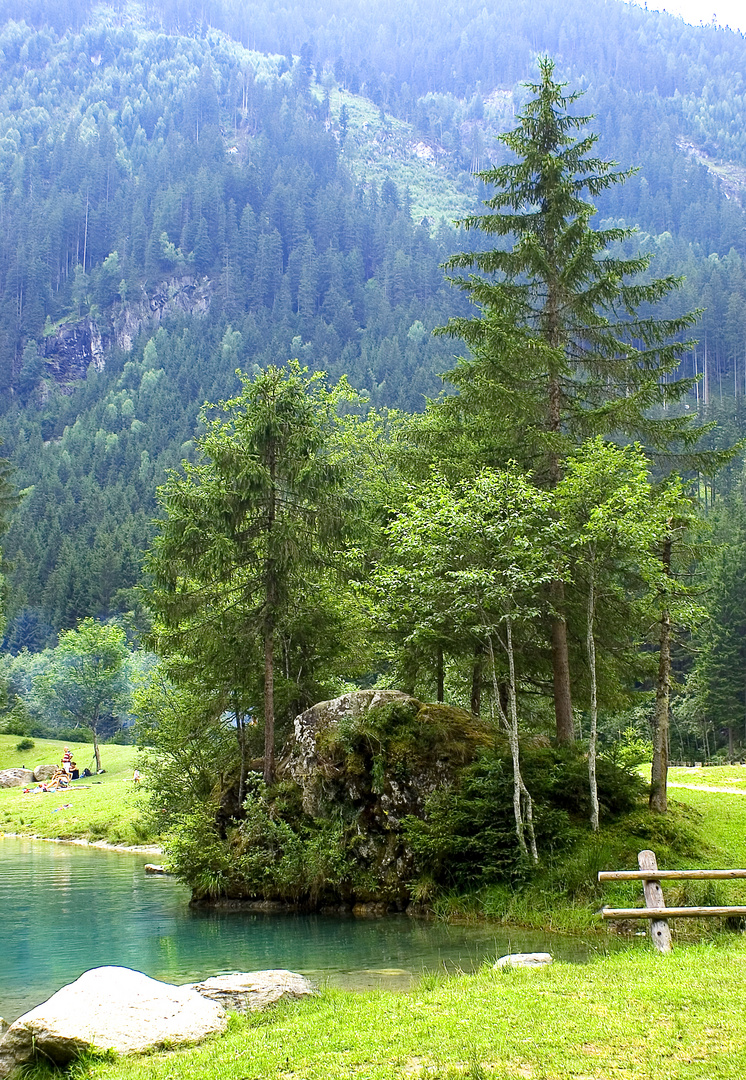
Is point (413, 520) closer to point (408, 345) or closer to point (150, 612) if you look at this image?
point (150, 612)

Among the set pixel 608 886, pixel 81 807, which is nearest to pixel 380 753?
pixel 608 886

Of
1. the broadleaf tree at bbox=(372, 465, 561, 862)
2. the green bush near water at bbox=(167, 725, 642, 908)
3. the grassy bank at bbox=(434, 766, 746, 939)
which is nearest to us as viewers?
the grassy bank at bbox=(434, 766, 746, 939)

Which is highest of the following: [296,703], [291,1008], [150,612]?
[150,612]

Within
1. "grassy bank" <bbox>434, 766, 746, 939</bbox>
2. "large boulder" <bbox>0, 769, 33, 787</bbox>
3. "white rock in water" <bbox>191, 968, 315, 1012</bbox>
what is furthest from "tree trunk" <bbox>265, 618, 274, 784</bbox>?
"large boulder" <bbox>0, 769, 33, 787</bbox>

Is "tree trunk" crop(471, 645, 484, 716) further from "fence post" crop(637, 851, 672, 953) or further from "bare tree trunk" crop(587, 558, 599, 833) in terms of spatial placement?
"fence post" crop(637, 851, 672, 953)

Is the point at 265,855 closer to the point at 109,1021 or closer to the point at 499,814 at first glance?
the point at 499,814

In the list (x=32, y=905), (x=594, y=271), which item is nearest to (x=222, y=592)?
(x=32, y=905)

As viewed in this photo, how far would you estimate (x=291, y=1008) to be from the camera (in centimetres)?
1015

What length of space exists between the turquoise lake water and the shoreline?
1043cm

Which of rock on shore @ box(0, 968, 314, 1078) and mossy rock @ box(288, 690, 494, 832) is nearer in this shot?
rock on shore @ box(0, 968, 314, 1078)

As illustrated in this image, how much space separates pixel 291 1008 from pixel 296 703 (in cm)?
1537

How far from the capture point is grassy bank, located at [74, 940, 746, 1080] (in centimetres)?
687

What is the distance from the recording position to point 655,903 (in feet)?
40.1

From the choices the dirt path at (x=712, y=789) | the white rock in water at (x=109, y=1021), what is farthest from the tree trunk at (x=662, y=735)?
the white rock in water at (x=109, y=1021)
